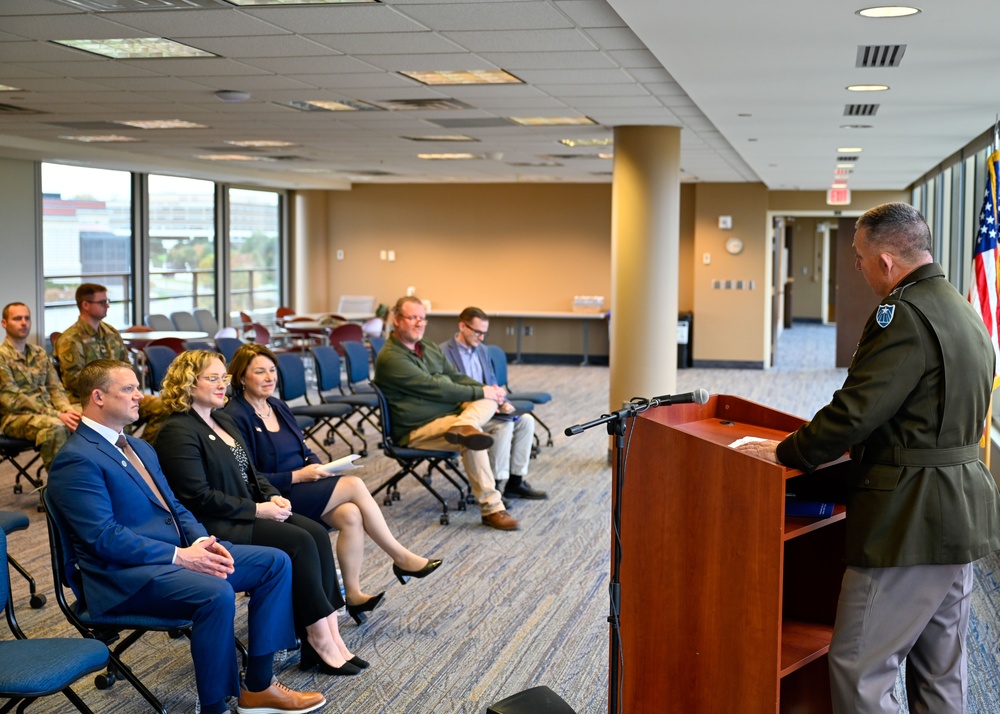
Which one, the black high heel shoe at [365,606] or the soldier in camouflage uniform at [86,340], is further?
the soldier in camouflage uniform at [86,340]

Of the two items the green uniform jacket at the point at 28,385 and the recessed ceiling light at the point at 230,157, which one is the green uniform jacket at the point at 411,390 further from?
the recessed ceiling light at the point at 230,157

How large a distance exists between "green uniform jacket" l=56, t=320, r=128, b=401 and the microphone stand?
580cm

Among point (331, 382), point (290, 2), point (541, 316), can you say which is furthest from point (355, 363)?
point (541, 316)

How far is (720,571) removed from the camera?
118 inches

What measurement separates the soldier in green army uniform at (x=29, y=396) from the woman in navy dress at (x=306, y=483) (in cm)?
224

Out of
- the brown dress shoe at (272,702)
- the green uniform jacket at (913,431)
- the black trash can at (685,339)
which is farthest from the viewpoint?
the black trash can at (685,339)

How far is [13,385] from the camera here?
23.4 ft

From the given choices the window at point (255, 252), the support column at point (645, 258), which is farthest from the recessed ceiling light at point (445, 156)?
the window at point (255, 252)

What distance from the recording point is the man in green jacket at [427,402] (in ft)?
22.4

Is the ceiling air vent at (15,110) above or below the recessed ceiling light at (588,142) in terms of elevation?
below

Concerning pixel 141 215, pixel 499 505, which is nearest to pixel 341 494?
pixel 499 505

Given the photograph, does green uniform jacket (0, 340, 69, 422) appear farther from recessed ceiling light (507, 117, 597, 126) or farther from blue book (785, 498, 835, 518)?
blue book (785, 498, 835, 518)

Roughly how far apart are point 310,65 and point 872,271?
4.20m

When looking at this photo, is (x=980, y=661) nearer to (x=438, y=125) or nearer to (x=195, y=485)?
(x=195, y=485)
